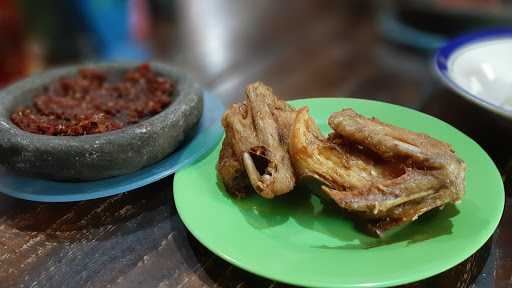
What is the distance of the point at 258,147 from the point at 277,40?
1.91m

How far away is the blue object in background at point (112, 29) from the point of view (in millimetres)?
3053

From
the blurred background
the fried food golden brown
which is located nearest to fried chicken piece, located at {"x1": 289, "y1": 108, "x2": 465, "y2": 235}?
the fried food golden brown

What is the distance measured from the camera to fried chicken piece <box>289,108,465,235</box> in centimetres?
82

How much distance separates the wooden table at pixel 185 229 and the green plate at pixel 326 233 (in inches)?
3.0

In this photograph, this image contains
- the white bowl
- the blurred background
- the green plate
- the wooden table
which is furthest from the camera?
the blurred background

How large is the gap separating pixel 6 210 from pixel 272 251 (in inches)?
24.5

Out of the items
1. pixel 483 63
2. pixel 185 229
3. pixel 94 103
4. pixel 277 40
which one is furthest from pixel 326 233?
pixel 277 40

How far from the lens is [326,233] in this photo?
2.95ft

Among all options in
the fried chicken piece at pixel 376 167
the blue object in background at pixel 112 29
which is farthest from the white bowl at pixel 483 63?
the blue object in background at pixel 112 29

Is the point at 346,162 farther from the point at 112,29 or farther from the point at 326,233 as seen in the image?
the point at 112,29

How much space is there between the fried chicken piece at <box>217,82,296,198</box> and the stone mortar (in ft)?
0.44

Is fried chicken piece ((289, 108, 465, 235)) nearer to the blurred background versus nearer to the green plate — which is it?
the green plate

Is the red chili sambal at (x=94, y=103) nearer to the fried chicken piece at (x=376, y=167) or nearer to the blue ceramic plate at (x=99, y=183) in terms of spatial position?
the blue ceramic plate at (x=99, y=183)

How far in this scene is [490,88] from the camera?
4.55ft
